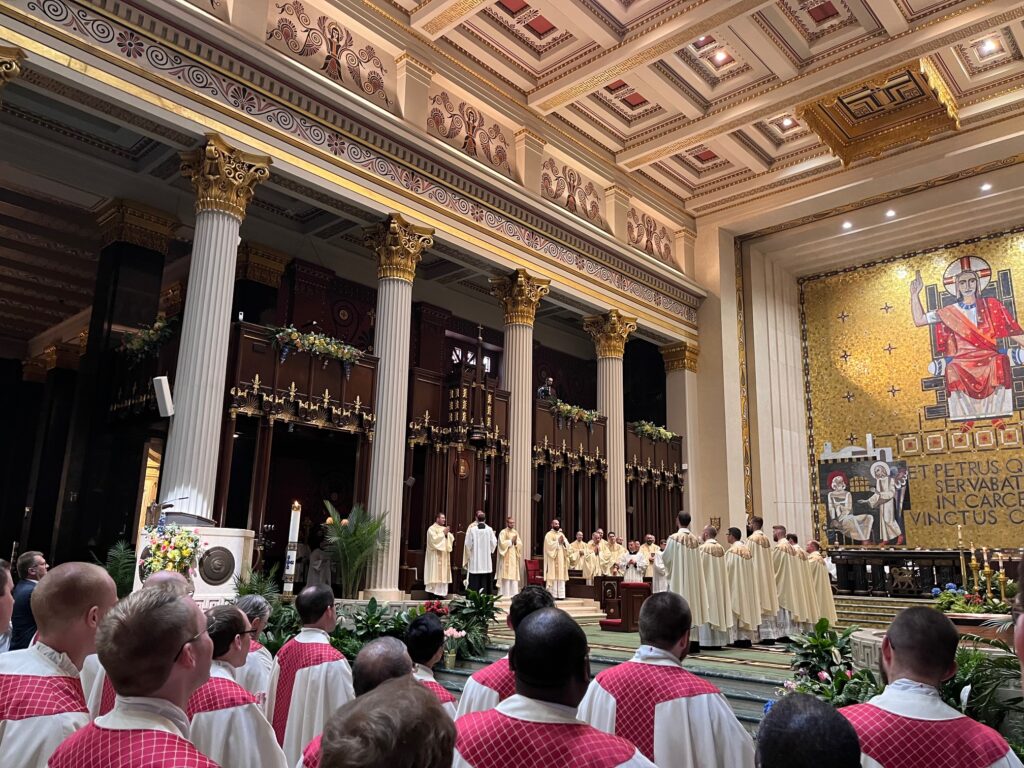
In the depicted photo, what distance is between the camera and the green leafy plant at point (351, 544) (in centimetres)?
1181

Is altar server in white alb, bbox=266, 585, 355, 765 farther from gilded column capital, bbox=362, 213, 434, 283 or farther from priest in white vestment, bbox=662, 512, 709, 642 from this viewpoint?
gilded column capital, bbox=362, 213, 434, 283

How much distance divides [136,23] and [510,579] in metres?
10.1

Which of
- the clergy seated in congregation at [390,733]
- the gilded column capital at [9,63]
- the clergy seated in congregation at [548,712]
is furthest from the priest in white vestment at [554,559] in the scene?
the clergy seated in congregation at [390,733]

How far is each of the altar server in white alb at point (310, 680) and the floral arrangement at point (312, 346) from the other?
9.06 meters

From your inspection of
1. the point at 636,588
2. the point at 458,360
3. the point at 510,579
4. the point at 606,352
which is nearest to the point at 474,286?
the point at 458,360

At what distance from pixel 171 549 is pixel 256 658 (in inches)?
215

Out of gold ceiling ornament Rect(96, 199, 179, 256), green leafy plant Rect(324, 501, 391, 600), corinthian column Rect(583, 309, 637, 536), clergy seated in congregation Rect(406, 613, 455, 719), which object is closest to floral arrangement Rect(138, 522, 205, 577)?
green leafy plant Rect(324, 501, 391, 600)

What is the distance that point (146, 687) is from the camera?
1876 mm

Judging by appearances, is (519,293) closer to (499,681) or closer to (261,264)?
(261,264)

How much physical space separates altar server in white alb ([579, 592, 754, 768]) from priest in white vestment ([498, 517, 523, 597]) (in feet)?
36.6

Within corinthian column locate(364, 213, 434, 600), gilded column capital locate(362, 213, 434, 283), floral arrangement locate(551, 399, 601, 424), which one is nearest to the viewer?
corinthian column locate(364, 213, 434, 600)

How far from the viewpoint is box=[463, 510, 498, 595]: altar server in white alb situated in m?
13.6

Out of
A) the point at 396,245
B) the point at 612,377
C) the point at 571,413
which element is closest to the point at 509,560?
the point at 571,413

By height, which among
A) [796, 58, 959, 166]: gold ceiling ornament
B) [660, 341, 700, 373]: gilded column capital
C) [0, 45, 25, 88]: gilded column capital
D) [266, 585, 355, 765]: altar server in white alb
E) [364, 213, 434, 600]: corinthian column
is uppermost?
[796, 58, 959, 166]: gold ceiling ornament
